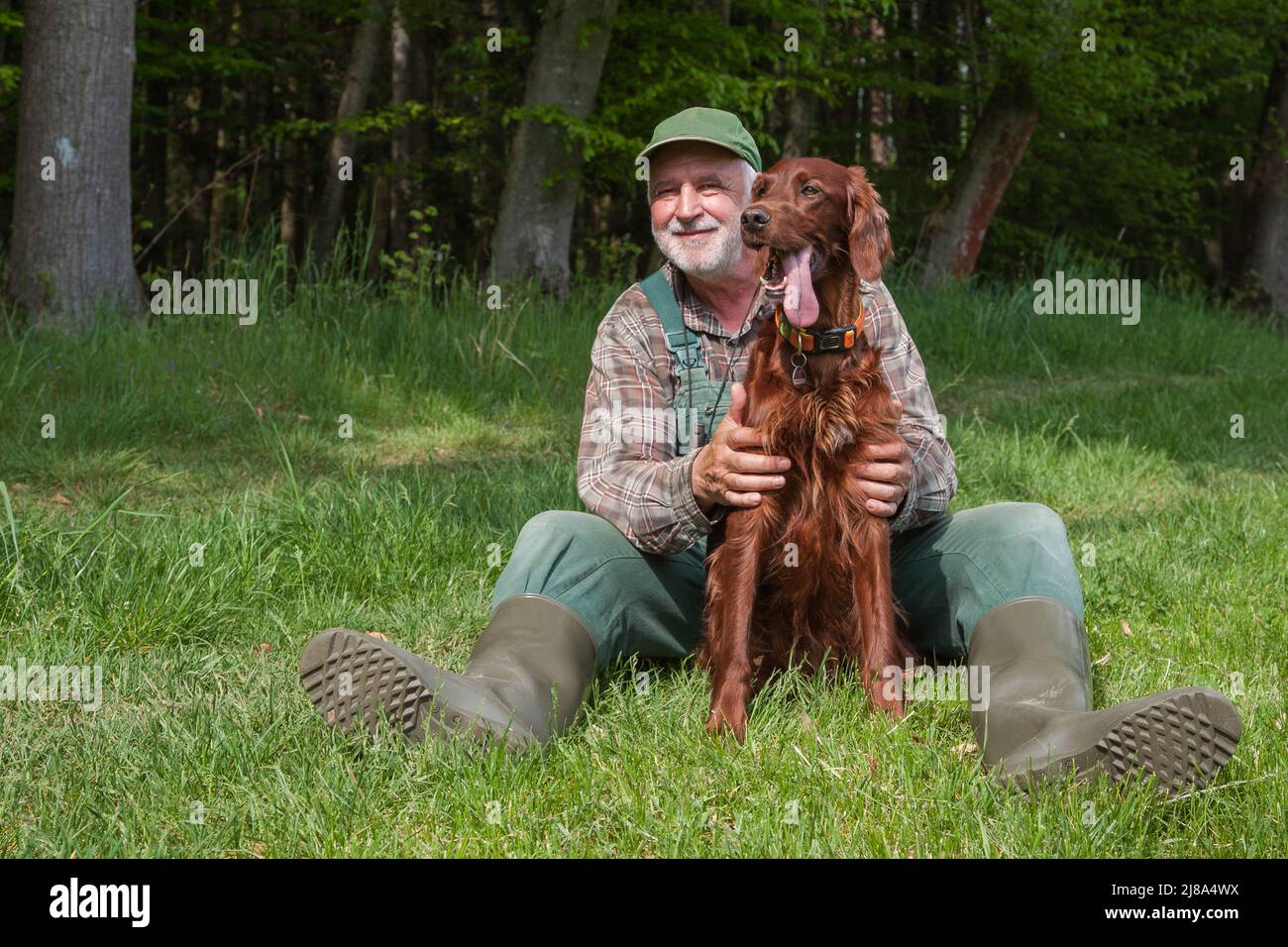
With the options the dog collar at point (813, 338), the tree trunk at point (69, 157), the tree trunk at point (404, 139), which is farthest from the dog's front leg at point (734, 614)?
the tree trunk at point (404, 139)

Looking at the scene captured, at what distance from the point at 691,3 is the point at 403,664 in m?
10.7

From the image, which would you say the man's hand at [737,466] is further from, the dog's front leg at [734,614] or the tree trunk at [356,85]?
the tree trunk at [356,85]

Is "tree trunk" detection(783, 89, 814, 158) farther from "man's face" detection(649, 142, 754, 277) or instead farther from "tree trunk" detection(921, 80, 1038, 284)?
"man's face" detection(649, 142, 754, 277)

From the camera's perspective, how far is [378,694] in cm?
258

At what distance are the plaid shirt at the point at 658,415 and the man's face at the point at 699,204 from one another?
0.13 m

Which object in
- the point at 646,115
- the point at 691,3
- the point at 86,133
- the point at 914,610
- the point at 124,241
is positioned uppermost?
the point at 691,3

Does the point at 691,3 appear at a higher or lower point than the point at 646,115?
higher

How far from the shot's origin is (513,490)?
4.86 meters

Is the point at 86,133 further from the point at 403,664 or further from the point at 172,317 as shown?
the point at 403,664

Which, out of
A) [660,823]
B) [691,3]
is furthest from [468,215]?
[660,823]

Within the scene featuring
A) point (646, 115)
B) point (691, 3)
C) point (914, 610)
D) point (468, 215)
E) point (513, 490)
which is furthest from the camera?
point (468, 215)

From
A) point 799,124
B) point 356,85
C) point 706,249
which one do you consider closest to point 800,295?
point 706,249

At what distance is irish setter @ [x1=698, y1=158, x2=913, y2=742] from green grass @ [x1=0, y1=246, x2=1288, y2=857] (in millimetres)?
176
